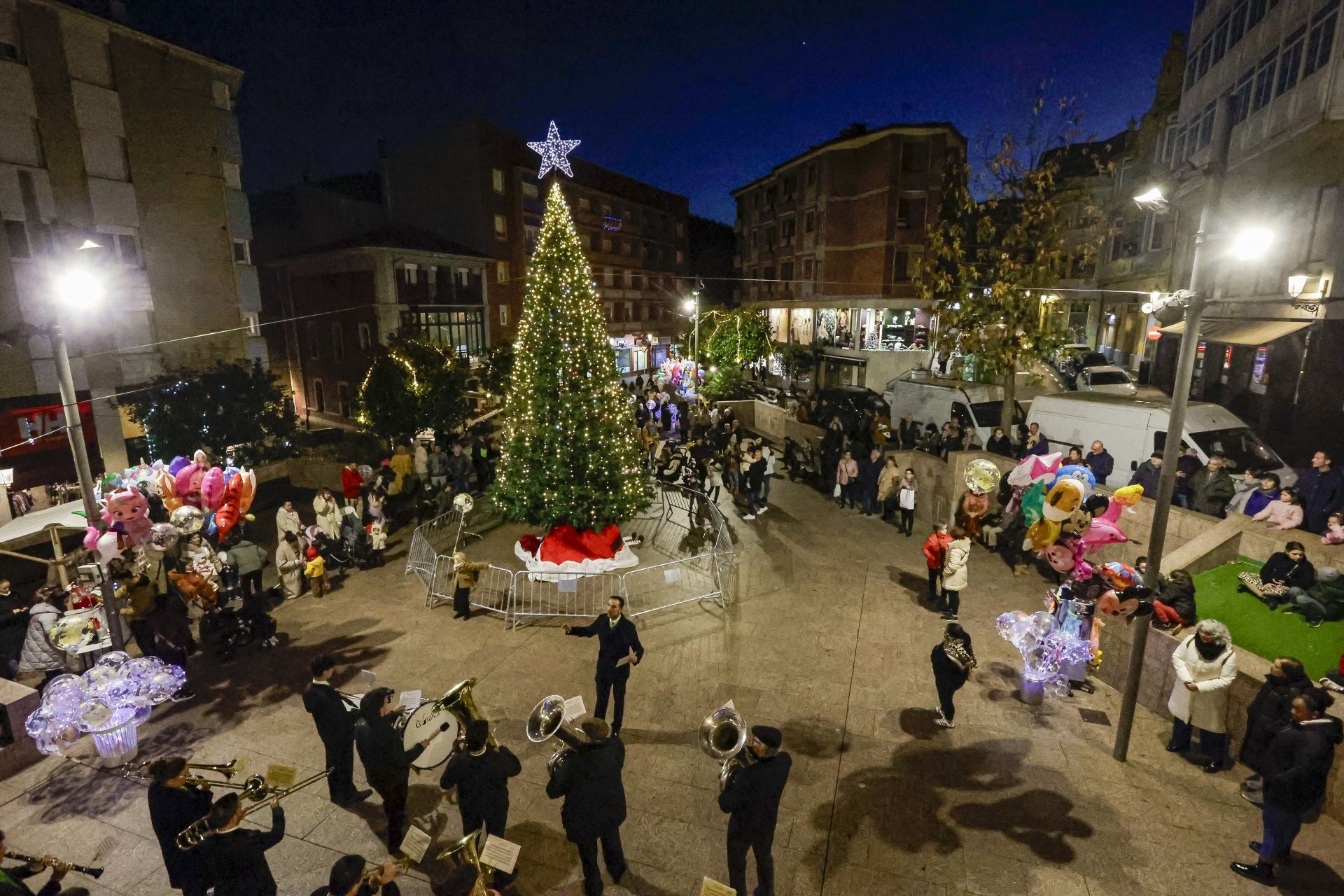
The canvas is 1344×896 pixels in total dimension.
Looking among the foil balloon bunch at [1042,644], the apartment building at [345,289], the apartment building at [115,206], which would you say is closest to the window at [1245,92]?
the foil balloon bunch at [1042,644]

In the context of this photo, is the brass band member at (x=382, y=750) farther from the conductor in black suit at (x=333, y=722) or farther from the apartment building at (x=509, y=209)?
the apartment building at (x=509, y=209)

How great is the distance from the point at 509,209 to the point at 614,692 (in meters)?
38.5

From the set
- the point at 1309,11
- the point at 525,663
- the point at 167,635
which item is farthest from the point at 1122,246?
the point at 167,635

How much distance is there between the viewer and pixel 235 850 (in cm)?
426

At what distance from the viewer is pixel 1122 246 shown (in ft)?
110

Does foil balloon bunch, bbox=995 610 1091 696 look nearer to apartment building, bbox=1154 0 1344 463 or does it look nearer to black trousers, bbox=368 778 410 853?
black trousers, bbox=368 778 410 853

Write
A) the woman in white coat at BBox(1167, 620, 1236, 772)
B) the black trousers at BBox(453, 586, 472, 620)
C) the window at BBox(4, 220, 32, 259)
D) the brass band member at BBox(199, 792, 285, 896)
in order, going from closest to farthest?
the brass band member at BBox(199, 792, 285, 896) → the woman in white coat at BBox(1167, 620, 1236, 772) → the black trousers at BBox(453, 586, 472, 620) → the window at BBox(4, 220, 32, 259)

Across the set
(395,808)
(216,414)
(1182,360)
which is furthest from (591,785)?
(216,414)

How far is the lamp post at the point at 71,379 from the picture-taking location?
7602mm

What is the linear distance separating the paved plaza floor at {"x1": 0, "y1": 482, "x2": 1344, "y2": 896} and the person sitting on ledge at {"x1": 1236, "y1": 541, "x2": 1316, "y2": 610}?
95.0 inches

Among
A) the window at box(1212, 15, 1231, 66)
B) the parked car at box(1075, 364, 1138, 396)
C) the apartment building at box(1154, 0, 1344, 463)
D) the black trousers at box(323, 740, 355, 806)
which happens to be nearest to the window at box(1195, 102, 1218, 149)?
the apartment building at box(1154, 0, 1344, 463)

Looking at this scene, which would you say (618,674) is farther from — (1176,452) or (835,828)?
(1176,452)

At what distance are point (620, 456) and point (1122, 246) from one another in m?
34.4

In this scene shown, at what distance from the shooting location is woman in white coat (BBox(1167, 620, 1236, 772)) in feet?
21.1
